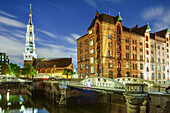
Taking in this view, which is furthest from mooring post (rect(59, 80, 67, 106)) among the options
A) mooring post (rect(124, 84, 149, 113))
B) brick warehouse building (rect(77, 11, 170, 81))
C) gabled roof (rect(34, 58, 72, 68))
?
gabled roof (rect(34, 58, 72, 68))

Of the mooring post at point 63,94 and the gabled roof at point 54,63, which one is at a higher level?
the gabled roof at point 54,63

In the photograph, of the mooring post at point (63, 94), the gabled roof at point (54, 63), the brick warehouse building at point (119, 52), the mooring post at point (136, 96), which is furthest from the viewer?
the gabled roof at point (54, 63)

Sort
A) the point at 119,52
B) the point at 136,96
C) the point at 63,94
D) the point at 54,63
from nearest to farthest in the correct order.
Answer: the point at 136,96 → the point at 63,94 → the point at 119,52 → the point at 54,63

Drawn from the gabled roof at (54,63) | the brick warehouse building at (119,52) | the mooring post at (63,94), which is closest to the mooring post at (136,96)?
the mooring post at (63,94)

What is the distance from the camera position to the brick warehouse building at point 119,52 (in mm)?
45250

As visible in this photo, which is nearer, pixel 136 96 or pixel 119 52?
pixel 136 96

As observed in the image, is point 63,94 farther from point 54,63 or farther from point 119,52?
point 54,63

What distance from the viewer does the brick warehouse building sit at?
148 feet

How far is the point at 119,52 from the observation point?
4872cm

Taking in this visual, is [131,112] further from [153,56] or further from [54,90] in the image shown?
[153,56]

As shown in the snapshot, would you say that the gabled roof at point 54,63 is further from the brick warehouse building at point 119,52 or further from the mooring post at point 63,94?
the mooring post at point 63,94

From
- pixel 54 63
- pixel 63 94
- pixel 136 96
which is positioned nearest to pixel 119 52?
pixel 63 94

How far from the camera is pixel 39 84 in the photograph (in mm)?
49062

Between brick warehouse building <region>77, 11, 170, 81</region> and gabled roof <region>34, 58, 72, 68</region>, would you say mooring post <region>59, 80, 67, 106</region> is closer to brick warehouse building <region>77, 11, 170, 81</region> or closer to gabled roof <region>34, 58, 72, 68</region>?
brick warehouse building <region>77, 11, 170, 81</region>
